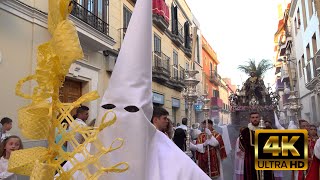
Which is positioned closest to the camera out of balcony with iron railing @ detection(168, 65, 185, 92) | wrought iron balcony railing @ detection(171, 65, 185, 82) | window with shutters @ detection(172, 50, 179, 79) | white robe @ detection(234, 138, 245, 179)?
white robe @ detection(234, 138, 245, 179)

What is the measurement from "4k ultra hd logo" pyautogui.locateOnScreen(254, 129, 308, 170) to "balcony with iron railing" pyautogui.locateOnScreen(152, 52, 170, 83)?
13.4m

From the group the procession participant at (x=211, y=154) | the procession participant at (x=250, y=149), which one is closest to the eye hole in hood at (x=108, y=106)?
the procession participant at (x=250, y=149)

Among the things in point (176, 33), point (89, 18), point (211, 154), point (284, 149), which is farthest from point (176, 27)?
point (284, 149)

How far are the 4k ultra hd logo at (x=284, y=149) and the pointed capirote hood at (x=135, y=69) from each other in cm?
248

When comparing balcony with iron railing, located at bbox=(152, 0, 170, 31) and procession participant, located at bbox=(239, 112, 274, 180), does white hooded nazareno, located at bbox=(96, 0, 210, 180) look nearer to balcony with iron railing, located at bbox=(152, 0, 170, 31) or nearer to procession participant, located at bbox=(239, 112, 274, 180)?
procession participant, located at bbox=(239, 112, 274, 180)

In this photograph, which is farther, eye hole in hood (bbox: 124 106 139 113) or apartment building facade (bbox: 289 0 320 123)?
apartment building facade (bbox: 289 0 320 123)

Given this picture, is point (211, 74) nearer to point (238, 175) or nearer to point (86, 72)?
point (86, 72)

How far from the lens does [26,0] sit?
8.07 m

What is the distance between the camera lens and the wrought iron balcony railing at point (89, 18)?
380 inches

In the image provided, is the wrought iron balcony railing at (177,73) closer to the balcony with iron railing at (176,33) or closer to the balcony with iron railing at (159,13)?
the balcony with iron railing at (176,33)

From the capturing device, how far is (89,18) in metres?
10.5

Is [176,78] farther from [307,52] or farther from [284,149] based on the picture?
[284,149]

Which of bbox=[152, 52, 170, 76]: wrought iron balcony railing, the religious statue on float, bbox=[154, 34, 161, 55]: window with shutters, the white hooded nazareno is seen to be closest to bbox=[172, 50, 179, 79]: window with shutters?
bbox=[152, 52, 170, 76]: wrought iron balcony railing

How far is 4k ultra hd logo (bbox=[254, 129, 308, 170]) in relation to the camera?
3.65 m
